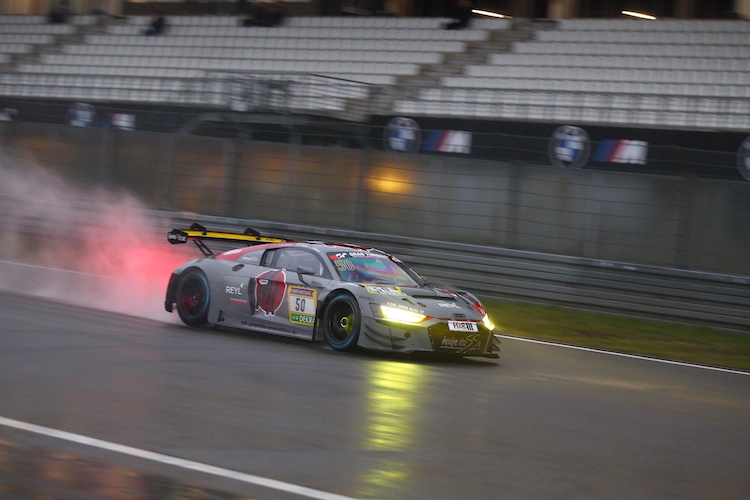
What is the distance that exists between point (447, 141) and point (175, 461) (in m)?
13.6

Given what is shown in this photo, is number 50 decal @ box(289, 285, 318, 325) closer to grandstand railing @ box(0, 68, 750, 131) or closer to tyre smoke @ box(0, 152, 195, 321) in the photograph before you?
tyre smoke @ box(0, 152, 195, 321)

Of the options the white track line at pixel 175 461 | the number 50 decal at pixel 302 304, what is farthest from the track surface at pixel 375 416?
the number 50 decal at pixel 302 304

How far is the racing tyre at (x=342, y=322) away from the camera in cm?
1040

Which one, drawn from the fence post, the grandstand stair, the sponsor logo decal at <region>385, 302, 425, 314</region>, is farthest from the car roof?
the grandstand stair

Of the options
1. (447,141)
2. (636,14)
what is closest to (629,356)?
(447,141)

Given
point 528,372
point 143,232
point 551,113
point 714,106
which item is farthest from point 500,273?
point 143,232

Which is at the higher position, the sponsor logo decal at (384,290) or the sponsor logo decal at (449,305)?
the sponsor logo decal at (384,290)

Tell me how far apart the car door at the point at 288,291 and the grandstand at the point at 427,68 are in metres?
8.15

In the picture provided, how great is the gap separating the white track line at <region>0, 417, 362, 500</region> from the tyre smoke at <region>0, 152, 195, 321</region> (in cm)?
992

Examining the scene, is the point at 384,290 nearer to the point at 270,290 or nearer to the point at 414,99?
the point at 270,290

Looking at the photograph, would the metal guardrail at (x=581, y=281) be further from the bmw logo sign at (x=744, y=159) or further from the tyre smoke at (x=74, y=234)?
the tyre smoke at (x=74, y=234)

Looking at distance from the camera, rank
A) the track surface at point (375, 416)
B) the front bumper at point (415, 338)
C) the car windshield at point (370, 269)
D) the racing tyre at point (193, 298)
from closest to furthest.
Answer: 1. the track surface at point (375, 416)
2. the front bumper at point (415, 338)
3. the car windshield at point (370, 269)
4. the racing tyre at point (193, 298)


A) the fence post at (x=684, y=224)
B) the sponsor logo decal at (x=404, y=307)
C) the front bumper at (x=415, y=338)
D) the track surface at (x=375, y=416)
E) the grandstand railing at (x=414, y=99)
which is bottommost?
the track surface at (x=375, y=416)

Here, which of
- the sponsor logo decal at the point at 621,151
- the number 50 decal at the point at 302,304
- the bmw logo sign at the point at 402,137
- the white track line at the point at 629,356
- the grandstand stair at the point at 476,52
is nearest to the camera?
the number 50 decal at the point at 302,304
